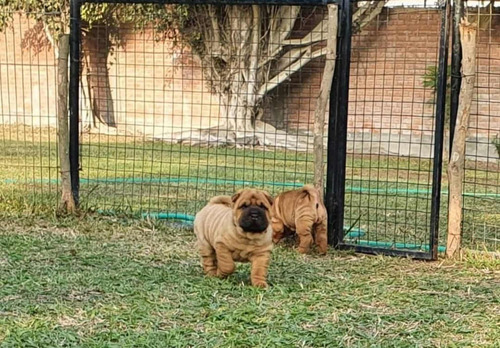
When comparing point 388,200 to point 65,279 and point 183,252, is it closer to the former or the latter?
point 183,252

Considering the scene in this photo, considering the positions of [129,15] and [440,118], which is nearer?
[440,118]

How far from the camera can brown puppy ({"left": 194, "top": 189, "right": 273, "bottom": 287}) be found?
179 inches

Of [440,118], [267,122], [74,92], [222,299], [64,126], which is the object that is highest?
[74,92]

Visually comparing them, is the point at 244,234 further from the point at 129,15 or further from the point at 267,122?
the point at 129,15

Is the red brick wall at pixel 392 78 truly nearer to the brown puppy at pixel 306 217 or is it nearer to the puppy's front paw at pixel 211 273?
the brown puppy at pixel 306 217

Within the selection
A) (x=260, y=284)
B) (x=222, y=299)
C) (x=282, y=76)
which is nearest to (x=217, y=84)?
(x=282, y=76)

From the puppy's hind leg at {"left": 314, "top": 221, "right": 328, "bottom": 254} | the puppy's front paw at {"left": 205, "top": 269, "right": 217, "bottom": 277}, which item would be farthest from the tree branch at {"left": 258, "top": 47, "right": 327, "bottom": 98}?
the puppy's front paw at {"left": 205, "top": 269, "right": 217, "bottom": 277}

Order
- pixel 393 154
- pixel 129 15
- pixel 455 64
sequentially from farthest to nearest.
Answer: pixel 129 15 → pixel 393 154 → pixel 455 64

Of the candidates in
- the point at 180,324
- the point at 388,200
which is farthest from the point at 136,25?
the point at 180,324

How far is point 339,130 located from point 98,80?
7.91 meters

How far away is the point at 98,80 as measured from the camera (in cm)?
1316

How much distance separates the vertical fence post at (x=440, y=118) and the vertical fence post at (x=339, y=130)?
0.79 metres

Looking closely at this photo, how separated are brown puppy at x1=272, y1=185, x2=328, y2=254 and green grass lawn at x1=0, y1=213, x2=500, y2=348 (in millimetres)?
161

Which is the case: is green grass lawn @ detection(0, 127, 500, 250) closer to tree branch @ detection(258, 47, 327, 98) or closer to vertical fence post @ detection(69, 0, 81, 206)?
vertical fence post @ detection(69, 0, 81, 206)
